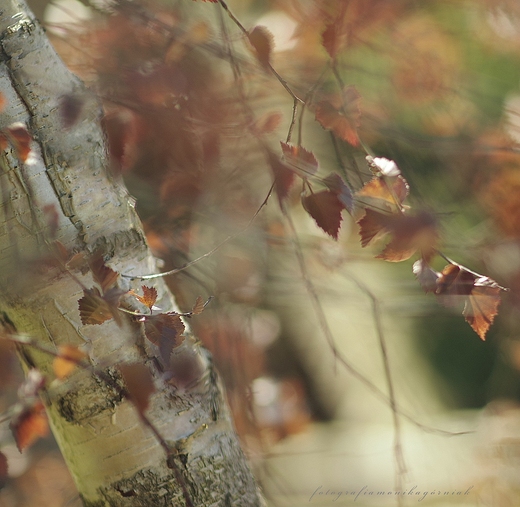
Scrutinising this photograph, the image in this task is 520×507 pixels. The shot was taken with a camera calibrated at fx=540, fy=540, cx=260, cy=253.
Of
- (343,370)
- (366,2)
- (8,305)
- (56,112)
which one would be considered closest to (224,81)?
(366,2)

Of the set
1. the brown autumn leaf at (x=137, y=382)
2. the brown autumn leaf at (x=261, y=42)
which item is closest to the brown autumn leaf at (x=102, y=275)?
the brown autumn leaf at (x=137, y=382)

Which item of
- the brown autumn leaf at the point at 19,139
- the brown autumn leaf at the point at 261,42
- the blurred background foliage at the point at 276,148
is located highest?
the brown autumn leaf at the point at 261,42

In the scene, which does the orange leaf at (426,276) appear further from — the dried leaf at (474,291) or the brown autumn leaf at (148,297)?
the brown autumn leaf at (148,297)

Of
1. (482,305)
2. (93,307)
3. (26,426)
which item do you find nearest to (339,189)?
(482,305)

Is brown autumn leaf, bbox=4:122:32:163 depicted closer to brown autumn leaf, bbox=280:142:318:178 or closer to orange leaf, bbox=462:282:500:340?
brown autumn leaf, bbox=280:142:318:178

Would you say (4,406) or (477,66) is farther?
(477,66)

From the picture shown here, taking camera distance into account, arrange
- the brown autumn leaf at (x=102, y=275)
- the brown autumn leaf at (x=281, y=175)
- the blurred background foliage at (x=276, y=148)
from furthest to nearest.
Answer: the blurred background foliage at (x=276, y=148), the brown autumn leaf at (x=281, y=175), the brown autumn leaf at (x=102, y=275)

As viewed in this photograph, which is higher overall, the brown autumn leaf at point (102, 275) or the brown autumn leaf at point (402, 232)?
the brown autumn leaf at point (102, 275)

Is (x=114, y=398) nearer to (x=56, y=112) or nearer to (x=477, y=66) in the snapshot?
(x=56, y=112)
